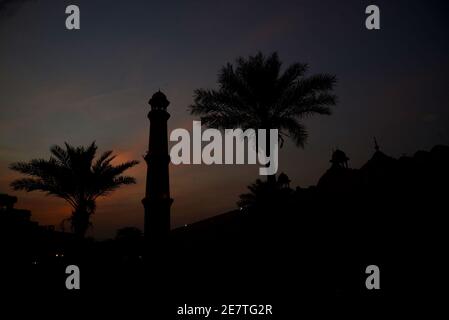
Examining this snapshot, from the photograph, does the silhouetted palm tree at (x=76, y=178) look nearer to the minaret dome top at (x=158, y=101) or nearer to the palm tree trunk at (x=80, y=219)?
the palm tree trunk at (x=80, y=219)

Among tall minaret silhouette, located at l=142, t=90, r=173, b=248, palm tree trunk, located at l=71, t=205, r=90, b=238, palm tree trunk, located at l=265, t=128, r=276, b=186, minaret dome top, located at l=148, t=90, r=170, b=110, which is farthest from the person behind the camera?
minaret dome top, located at l=148, t=90, r=170, b=110

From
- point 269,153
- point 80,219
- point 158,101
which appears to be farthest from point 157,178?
point 269,153

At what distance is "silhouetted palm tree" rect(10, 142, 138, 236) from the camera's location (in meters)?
13.3

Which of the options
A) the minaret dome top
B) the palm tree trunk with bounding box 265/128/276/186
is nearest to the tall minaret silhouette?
the minaret dome top

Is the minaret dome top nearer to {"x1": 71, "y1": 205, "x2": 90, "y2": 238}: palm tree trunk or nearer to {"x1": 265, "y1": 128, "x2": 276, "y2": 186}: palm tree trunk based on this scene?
{"x1": 71, "y1": 205, "x2": 90, "y2": 238}: palm tree trunk

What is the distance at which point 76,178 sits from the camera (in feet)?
45.5

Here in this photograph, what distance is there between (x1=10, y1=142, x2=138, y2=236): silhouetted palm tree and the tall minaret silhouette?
4.69 m

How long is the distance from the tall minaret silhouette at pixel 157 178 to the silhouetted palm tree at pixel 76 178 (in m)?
4.69

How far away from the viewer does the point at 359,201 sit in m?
9.60

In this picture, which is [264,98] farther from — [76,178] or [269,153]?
[76,178]

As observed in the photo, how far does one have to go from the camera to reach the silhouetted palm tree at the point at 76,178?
13312 millimetres

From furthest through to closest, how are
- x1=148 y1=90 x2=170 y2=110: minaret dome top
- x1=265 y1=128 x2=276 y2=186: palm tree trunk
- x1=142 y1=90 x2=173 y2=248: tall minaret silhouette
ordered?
x1=148 y1=90 x2=170 y2=110: minaret dome top
x1=142 y1=90 x2=173 y2=248: tall minaret silhouette
x1=265 y1=128 x2=276 y2=186: palm tree trunk

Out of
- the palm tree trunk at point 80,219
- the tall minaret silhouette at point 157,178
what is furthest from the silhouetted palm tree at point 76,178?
the tall minaret silhouette at point 157,178
